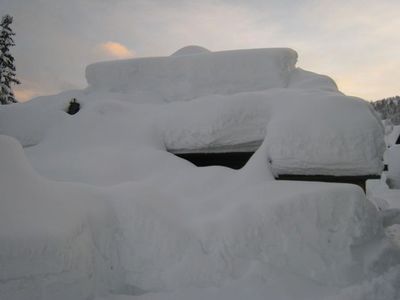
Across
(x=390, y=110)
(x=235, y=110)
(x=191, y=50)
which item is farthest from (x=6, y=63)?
(x=390, y=110)

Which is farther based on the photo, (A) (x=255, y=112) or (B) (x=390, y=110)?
(B) (x=390, y=110)

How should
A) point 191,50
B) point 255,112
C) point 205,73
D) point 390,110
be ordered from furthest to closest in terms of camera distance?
point 390,110, point 191,50, point 205,73, point 255,112

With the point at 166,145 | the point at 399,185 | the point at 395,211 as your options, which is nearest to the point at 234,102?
the point at 166,145

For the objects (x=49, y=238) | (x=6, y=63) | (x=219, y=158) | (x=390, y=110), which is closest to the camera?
(x=49, y=238)

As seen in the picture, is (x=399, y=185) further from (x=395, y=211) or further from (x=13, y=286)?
(x=13, y=286)

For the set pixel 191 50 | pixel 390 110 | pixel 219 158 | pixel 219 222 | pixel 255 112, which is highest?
pixel 390 110

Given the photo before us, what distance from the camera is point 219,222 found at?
144 inches

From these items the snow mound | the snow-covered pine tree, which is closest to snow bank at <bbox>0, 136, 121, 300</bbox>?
the snow mound

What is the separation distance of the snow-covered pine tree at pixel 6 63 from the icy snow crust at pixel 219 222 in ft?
51.3

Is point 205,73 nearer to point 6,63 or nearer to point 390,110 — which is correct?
point 6,63

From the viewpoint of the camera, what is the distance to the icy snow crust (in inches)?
117

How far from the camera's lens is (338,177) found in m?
4.37

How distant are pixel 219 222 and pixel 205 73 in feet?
12.7

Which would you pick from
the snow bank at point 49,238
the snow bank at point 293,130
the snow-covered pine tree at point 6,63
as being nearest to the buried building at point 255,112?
the snow bank at point 293,130
